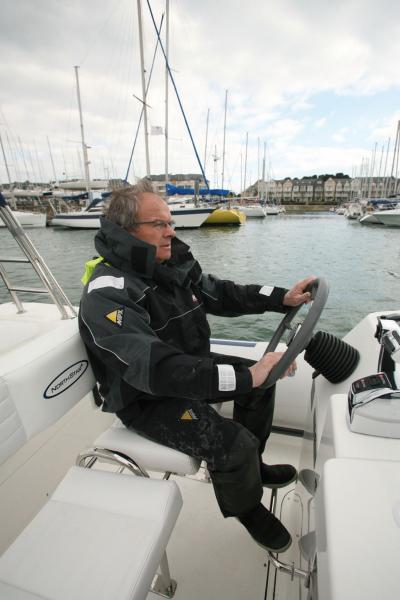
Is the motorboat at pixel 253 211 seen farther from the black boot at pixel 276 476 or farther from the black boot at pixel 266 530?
the black boot at pixel 266 530

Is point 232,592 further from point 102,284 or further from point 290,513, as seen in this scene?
point 102,284

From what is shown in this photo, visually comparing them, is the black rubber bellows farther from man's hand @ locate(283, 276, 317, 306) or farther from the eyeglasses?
the eyeglasses

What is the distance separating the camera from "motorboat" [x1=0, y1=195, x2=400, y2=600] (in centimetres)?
64

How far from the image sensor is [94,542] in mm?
885

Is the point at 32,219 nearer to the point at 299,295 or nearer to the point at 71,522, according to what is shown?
the point at 299,295

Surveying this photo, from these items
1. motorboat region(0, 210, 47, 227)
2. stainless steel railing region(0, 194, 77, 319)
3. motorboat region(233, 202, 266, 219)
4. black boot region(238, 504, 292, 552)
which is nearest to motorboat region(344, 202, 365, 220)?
motorboat region(233, 202, 266, 219)

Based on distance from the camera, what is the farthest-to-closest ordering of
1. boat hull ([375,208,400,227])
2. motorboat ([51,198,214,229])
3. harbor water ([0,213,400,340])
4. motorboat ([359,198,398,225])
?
motorboat ([359,198,398,225]) → boat hull ([375,208,400,227]) → motorboat ([51,198,214,229]) → harbor water ([0,213,400,340])

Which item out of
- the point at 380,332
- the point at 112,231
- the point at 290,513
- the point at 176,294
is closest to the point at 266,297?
the point at 176,294

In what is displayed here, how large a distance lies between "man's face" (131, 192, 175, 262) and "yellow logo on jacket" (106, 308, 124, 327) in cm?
36

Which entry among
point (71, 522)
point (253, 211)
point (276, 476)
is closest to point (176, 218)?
point (253, 211)

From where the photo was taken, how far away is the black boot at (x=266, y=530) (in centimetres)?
120

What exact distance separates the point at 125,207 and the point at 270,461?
1.51 metres

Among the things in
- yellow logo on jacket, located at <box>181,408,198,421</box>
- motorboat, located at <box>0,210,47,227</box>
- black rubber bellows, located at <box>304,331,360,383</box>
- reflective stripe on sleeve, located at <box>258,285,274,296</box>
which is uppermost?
reflective stripe on sleeve, located at <box>258,285,274,296</box>

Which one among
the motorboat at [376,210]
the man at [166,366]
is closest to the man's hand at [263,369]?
the man at [166,366]
